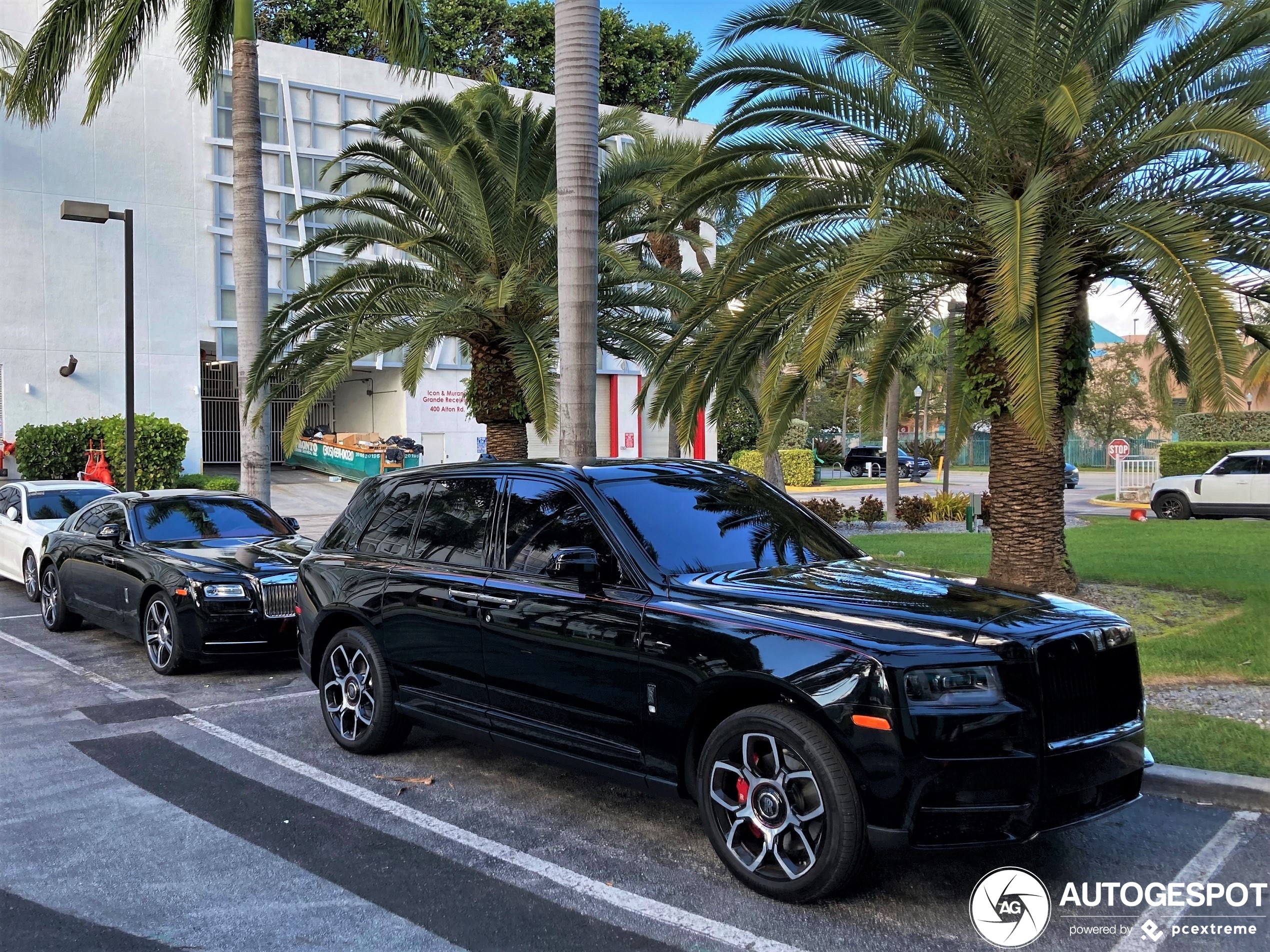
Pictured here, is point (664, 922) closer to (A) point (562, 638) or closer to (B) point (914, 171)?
(A) point (562, 638)

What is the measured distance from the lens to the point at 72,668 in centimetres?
919

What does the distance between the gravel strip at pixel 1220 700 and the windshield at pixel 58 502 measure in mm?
12097

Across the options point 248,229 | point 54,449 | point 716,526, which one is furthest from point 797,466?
point 716,526

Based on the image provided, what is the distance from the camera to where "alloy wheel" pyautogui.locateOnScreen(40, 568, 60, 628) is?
36.0ft

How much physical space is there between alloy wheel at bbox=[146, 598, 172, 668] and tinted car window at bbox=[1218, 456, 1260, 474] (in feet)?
73.8

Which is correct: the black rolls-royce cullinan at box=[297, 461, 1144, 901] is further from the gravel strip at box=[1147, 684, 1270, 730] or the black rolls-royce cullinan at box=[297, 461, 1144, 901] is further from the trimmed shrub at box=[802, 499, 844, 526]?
the trimmed shrub at box=[802, 499, 844, 526]

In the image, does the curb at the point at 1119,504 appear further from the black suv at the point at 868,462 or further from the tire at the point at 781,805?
the tire at the point at 781,805

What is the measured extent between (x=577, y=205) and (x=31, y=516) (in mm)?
8519

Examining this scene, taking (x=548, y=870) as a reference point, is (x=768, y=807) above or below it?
above

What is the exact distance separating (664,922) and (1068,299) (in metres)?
7.13

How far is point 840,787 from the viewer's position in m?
3.97

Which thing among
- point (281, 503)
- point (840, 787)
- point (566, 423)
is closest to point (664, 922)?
point (840, 787)

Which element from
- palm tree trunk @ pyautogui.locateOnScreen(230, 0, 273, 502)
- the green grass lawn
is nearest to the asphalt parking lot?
the green grass lawn

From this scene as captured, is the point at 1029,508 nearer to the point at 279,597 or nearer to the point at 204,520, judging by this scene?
the point at 279,597
